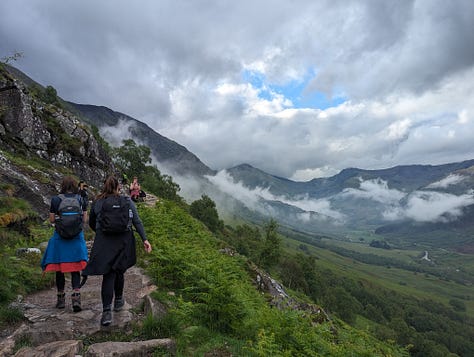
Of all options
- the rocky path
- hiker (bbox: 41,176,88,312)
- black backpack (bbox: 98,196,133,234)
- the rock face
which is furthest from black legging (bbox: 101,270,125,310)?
the rock face

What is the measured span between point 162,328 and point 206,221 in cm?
7193

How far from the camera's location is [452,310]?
186m

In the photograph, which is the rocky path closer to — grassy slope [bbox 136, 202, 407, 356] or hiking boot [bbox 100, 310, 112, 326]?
hiking boot [bbox 100, 310, 112, 326]

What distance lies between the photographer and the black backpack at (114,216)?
716 cm

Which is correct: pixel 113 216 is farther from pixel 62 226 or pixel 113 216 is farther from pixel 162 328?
pixel 162 328

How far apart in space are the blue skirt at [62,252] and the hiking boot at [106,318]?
1.64 metres

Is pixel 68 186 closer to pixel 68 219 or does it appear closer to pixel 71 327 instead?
pixel 68 219

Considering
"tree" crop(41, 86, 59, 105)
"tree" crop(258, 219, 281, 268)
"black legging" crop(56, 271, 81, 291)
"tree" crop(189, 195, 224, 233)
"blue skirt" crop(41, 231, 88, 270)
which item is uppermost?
"tree" crop(41, 86, 59, 105)

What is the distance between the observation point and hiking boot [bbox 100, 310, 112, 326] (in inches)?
277

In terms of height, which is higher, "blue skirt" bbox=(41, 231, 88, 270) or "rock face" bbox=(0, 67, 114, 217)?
"rock face" bbox=(0, 67, 114, 217)

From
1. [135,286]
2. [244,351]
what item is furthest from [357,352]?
[135,286]

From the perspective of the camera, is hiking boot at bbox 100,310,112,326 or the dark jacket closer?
hiking boot at bbox 100,310,112,326

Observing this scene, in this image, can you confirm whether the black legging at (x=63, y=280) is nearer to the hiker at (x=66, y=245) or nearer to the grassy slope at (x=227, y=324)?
the hiker at (x=66, y=245)

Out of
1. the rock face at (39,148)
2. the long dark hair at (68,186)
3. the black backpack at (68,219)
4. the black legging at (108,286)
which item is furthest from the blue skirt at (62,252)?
the rock face at (39,148)
